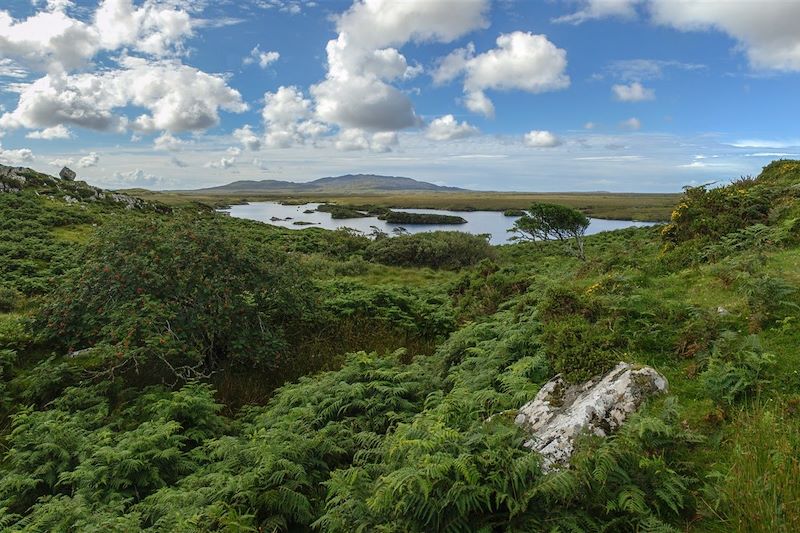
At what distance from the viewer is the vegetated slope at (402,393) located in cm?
402

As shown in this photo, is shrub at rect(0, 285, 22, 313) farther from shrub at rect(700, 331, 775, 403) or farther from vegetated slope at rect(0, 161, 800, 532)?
shrub at rect(700, 331, 775, 403)

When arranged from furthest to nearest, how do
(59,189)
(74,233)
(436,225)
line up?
(436,225)
(59,189)
(74,233)

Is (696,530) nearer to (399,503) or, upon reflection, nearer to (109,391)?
(399,503)

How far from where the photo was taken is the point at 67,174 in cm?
6550

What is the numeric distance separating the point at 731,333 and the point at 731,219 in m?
7.79

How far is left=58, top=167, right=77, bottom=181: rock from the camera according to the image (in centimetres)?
6425

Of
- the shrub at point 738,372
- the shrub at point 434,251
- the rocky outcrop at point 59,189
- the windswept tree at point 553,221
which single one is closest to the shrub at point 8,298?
the shrub at point 738,372

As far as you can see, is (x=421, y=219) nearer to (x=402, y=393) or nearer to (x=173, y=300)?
(x=173, y=300)

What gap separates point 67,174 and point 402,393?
247 feet

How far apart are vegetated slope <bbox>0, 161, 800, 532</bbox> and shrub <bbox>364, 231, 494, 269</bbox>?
16946 mm

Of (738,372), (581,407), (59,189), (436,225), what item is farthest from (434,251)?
(436,225)

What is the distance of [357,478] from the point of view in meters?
5.05

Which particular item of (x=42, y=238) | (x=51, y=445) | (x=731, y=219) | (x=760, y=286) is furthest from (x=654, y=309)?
(x=42, y=238)

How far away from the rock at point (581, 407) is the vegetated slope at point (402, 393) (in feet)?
0.80
